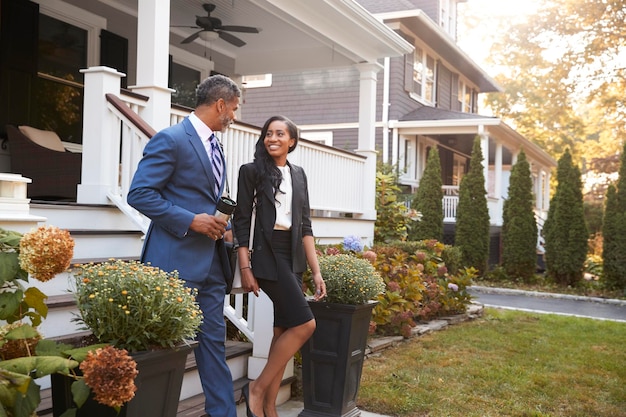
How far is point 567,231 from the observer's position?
15969mm

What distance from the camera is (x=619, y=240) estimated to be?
15117 mm

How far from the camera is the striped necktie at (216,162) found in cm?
342

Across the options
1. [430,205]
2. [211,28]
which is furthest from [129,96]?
[430,205]

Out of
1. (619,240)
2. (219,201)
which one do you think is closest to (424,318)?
(219,201)

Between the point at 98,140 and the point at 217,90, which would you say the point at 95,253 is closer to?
the point at 98,140

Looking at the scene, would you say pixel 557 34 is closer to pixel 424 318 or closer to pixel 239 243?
pixel 424 318

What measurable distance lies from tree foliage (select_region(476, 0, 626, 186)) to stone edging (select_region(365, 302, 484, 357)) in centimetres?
1391

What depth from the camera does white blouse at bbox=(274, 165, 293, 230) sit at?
4016 mm

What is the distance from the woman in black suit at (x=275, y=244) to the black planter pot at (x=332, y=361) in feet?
1.85

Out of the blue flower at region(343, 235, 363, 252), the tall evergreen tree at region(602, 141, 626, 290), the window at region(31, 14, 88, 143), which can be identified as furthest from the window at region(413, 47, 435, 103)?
the blue flower at region(343, 235, 363, 252)

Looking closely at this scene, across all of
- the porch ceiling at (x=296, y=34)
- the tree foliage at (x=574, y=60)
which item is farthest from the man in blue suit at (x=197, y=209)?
the tree foliage at (x=574, y=60)

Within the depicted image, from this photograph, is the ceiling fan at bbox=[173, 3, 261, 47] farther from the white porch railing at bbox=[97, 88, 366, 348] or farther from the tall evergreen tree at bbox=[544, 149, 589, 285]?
the tall evergreen tree at bbox=[544, 149, 589, 285]

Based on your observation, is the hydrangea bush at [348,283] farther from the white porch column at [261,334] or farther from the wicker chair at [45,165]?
the wicker chair at [45,165]

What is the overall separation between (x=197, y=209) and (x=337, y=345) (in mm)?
1724
